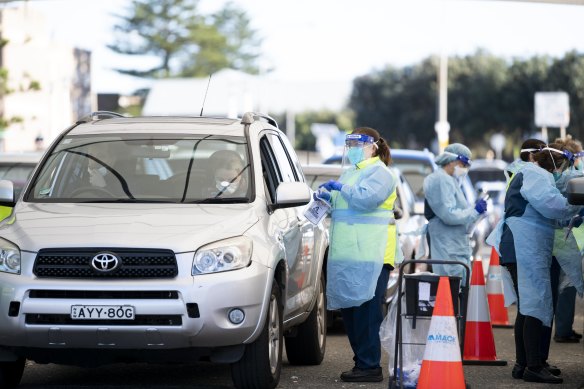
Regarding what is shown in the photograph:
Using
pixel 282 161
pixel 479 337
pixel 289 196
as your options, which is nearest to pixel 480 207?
pixel 479 337

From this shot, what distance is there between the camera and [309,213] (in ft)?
31.1

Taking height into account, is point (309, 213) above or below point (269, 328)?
above

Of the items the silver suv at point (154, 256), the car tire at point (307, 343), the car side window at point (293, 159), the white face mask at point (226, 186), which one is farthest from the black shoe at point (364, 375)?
the car side window at point (293, 159)

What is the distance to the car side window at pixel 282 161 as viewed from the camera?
10.1 m

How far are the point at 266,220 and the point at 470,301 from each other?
2921 millimetres

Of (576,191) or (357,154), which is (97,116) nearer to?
(357,154)

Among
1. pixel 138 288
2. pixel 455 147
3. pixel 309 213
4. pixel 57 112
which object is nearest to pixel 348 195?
pixel 309 213

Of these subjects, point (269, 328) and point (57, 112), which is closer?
point (269, 328)

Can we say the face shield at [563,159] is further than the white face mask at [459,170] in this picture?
No

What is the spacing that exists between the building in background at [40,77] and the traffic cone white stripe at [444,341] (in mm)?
70674

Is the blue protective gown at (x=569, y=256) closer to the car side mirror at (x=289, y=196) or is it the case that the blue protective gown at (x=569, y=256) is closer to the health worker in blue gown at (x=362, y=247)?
the health worker in blue gown at (x=362, y=247)

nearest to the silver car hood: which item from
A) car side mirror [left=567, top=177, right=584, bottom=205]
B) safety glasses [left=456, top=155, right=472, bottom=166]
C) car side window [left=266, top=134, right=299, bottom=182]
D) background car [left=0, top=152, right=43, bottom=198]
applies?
car side window [left=266, top=134, right=299, bottom=182]

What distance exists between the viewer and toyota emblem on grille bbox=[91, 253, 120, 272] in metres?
8.19

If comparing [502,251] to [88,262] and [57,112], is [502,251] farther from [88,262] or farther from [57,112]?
[57,112]
